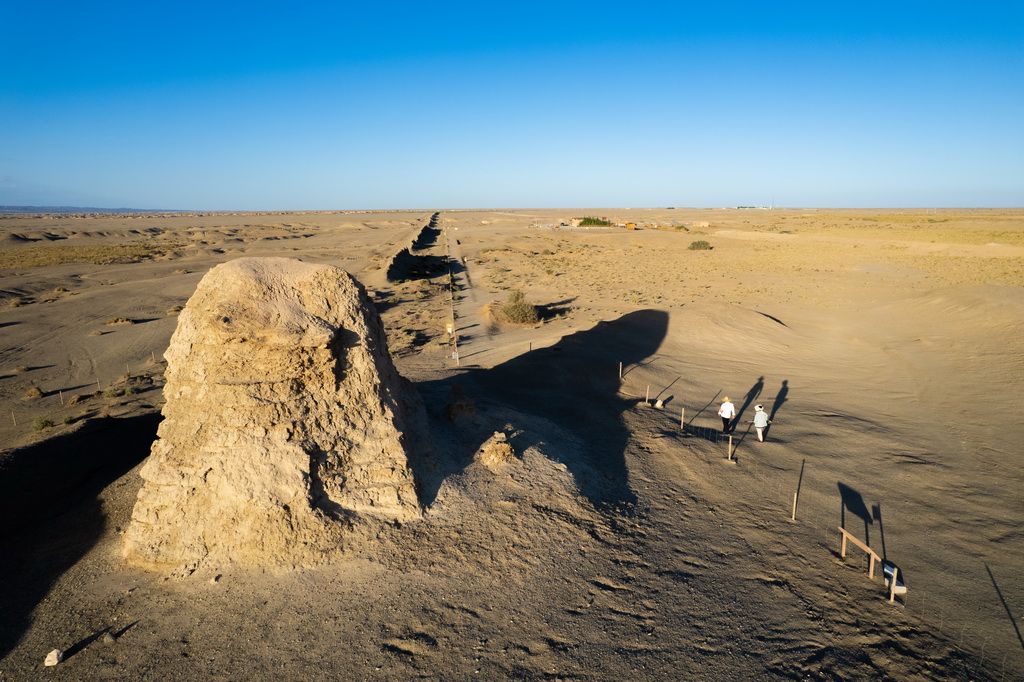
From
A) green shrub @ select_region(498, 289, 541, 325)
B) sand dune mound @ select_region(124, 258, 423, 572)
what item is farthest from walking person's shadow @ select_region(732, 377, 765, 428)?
green shrub @ select_region(498, 289, 541, 325)

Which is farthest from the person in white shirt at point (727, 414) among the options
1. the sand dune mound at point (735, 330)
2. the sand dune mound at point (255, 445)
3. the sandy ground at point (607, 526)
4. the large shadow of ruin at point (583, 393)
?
the sand dune mound at point (735, 330)

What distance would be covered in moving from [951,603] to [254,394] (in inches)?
393

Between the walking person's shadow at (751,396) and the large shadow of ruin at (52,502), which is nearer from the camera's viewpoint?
the large shadow of ruin at (52,502)

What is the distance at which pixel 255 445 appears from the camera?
7.13 metres

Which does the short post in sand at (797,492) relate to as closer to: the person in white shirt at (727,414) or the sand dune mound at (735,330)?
the person in white shirt at (727,414)

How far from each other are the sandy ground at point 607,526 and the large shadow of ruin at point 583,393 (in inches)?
3.6

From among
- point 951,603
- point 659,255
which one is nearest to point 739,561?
point 951,603

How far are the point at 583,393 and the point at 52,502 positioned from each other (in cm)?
1160

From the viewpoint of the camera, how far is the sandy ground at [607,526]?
19.7ft

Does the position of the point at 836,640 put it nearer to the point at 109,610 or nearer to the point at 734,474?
the point at 734,474

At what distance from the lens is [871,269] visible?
129 feet

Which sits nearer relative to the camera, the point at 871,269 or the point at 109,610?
the point at 109,610

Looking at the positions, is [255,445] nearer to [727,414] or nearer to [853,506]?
[727,414]

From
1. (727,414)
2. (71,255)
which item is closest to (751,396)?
(727,414)
